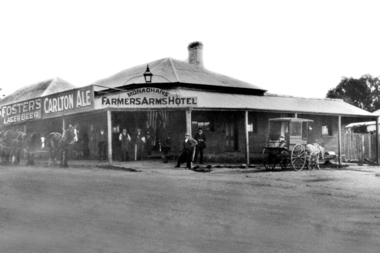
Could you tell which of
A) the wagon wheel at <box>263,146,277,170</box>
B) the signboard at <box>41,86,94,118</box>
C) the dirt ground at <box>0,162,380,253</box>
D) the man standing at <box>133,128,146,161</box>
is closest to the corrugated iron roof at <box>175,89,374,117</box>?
the man standing at <box>133,128,146,161</box>

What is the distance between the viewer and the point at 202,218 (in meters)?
6.91

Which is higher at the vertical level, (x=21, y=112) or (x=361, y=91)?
(x=361, y=91)

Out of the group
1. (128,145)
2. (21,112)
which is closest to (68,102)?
(128,145)

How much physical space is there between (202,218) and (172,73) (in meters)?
18.4

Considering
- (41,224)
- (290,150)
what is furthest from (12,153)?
(41,224)

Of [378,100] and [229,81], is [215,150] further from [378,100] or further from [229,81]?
[378,100]

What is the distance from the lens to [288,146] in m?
16.9

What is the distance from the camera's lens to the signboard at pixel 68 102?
19892mm

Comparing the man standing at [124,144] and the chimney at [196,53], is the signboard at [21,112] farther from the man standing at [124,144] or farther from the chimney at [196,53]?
the chimney at [196,53]

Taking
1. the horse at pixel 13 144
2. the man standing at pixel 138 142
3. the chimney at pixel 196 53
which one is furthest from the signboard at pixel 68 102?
the chimney at pixel 196 53

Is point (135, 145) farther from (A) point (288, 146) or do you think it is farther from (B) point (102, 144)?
(A) point (288, 146)

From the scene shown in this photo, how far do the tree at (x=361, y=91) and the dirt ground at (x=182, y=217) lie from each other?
56988 mm

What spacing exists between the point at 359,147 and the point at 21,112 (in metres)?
20.6

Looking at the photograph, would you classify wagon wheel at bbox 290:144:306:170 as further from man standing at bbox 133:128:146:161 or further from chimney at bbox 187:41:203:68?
chimney at bbox 187:41:203:68
